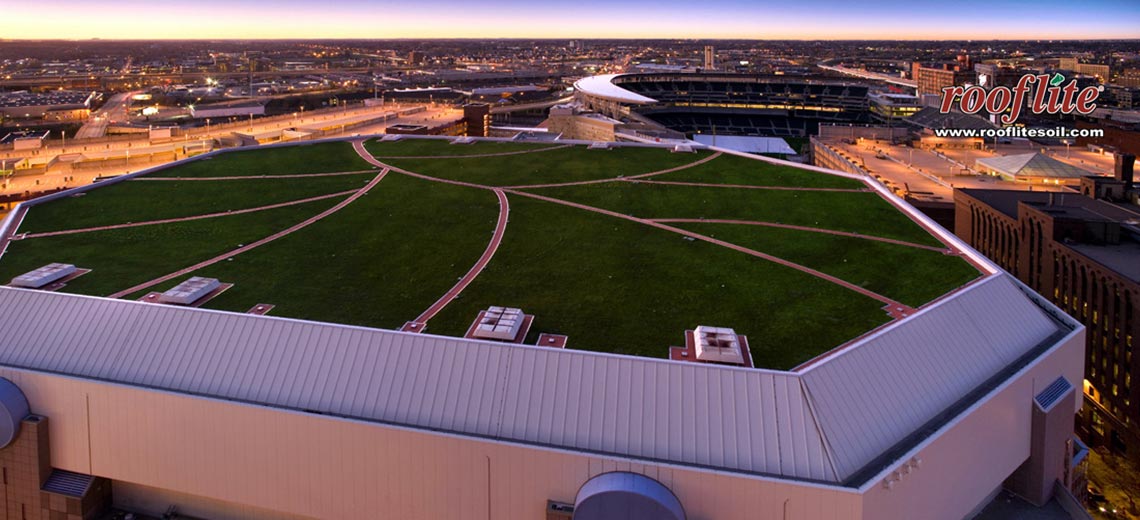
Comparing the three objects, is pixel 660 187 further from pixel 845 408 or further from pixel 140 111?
pixel 140 111

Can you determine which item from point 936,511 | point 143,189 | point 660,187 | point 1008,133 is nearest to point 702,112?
point 1008,133

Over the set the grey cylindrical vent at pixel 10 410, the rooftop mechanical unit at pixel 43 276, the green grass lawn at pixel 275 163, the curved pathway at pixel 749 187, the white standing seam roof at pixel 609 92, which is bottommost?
the grey cylindrical vent at pixel 10 410

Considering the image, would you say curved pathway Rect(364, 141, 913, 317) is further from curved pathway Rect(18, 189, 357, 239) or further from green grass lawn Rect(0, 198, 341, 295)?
green grass lawn Rect(0, 198, 341, 295)

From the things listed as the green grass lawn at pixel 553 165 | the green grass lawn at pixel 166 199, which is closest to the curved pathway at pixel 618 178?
the green grass lawn at pixel 553 165

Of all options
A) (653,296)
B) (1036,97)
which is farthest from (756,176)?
(1036,97)

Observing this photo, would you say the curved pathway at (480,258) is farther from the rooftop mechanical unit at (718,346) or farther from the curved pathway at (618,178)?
the rooftop mechanical unit at (718,346)

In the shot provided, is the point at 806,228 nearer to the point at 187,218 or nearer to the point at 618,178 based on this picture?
the point at 618,178
